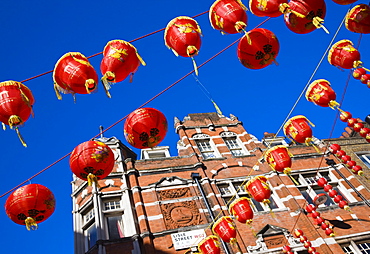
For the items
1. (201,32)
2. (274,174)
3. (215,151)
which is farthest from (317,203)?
(201,32)

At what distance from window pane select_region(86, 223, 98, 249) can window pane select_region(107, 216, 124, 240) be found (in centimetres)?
63

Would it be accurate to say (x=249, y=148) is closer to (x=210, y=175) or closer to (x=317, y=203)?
(x=210, y=175)

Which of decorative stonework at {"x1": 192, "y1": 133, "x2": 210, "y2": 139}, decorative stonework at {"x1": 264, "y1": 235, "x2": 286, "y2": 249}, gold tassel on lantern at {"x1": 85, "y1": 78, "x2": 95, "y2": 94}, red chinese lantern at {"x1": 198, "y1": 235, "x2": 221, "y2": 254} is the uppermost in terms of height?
decorative stonework at {"x1": 192, "y1": 133, "x2": 210, "y2": 139}

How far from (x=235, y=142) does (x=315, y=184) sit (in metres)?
5.01

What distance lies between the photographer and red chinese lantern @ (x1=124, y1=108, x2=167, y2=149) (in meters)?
6.58

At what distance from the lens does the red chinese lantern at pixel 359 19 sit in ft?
20.9

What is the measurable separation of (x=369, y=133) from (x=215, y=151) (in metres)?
9.28

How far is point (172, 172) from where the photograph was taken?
1492 centimetres

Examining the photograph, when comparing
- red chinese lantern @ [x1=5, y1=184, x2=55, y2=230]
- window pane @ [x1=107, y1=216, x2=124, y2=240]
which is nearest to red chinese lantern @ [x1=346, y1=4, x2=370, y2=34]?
red chinese lantern @ [x1=5, y1=184, x2=55, y2=230]

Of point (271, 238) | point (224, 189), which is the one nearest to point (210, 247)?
point (271, 238)

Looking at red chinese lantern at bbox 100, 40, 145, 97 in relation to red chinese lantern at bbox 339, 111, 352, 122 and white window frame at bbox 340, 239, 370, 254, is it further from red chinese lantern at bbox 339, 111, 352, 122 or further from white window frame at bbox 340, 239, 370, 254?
white window frame at bbox 340, 239, 370, 254

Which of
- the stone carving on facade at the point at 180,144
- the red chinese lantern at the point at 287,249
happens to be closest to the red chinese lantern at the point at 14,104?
the red chinese lantern at the point at 287,249

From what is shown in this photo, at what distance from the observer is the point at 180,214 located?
42.5 ft

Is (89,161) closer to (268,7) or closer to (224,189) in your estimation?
(268,7)
